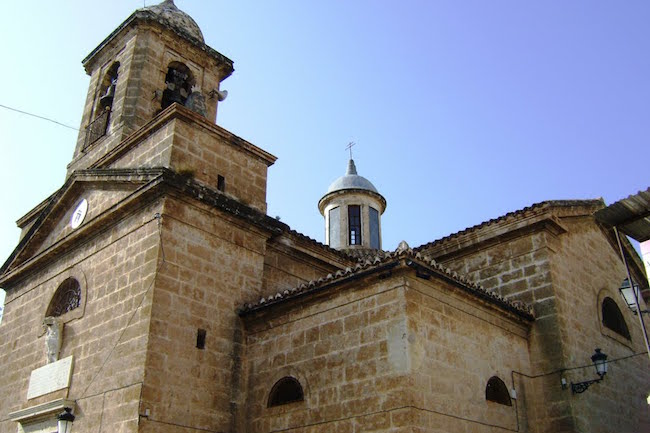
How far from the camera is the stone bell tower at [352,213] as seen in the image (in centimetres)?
1833

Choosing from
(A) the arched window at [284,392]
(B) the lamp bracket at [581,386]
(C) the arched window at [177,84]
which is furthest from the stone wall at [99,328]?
(B) the lamp bracket at [581,386]

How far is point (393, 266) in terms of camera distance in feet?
26.7

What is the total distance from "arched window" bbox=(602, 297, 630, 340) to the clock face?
380 inches

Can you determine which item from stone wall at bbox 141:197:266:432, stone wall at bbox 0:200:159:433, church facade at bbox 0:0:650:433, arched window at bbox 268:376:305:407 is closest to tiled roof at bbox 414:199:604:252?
church facade at bbox 0:0:650:433

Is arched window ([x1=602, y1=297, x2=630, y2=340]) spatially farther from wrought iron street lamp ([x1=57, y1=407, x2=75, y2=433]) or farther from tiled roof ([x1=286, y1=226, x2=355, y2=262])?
wrought iron street lamp ([x1=57, y1=407, x2=75, y2=433])

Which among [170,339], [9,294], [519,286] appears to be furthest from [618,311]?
[9,294]

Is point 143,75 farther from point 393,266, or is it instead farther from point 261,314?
point 393,266

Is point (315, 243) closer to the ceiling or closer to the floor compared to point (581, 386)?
closer to the ceiling

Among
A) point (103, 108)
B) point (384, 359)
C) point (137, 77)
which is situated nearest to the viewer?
point (384, 359)

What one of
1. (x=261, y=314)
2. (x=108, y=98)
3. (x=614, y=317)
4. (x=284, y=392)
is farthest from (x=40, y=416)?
(x=614, y=317)

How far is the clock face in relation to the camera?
11.1 metres

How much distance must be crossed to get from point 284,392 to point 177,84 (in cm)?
730

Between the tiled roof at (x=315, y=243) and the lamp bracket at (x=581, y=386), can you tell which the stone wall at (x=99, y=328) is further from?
the lamp bracket at (x=581, y=386)

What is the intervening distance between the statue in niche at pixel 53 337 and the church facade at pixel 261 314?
0.03m
